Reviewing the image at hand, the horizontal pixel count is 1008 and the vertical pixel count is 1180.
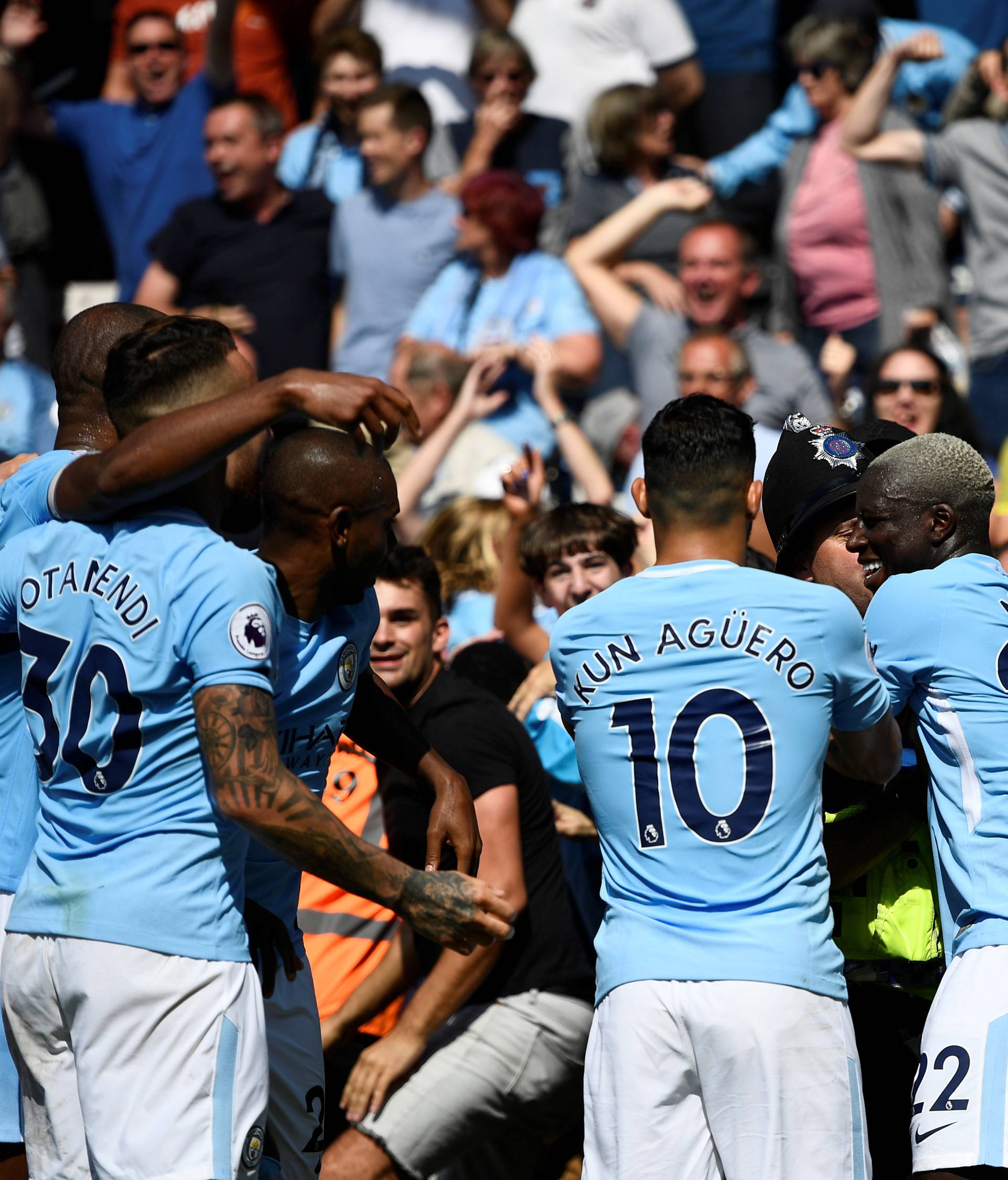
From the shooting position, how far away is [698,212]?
874 cm

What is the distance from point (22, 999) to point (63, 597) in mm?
851

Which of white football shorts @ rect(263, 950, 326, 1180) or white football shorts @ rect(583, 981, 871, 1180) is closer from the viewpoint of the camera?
white football shorts @ rect(583, 981, 871, 1180)

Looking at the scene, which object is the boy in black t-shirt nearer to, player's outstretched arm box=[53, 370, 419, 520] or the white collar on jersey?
the white collar on jersey

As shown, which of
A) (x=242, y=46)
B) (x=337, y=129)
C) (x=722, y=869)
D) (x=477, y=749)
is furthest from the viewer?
(x=242, y=46)

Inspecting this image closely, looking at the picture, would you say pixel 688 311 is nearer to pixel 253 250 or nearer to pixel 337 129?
pixel 253 250

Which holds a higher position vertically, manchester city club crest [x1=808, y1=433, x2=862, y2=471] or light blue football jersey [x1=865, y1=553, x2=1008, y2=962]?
manchester city club crest [x1=808, y1=433, x2=862, y2=471]

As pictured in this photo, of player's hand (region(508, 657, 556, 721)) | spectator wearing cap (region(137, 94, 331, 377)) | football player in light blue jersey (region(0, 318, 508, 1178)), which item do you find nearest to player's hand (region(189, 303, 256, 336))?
spectator wearing cap (region(137, 94, 331, 377))

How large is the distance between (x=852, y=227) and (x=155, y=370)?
5970 mm

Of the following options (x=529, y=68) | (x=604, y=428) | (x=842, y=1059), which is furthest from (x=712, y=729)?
(x=529, y=68)

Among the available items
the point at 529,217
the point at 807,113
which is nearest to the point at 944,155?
the point at 807,113

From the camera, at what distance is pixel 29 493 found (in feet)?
12.0

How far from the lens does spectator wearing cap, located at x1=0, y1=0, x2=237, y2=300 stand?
375 inches

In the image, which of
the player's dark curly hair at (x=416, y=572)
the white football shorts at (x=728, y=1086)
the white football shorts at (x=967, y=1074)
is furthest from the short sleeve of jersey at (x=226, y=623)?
the player's dark curly hair at (x=416, y=572)

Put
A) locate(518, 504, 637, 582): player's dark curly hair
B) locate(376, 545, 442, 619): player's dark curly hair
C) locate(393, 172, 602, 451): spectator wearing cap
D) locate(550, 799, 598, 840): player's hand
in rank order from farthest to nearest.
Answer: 1. locate(393, 172, 602, 451): spectator wearing cap
2. locate(518, 504, 637, 582): player's dark curly hair
3. locate(550, 799, 598, 840): player's hand
4. locate(376, 545, 442, 619): player's dark curly hair
